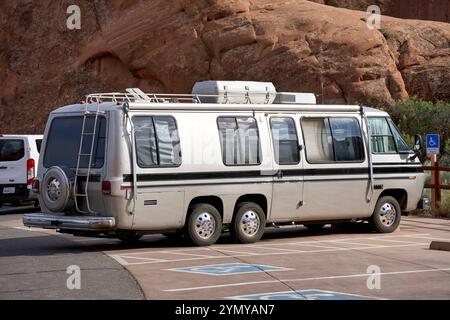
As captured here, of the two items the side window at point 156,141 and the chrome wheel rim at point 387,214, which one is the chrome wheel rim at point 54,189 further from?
the chrome wheel rim at point 387,214

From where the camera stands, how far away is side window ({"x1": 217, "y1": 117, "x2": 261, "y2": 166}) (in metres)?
16.6

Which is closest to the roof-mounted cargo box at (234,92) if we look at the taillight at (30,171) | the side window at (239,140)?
the side window at (239,140)

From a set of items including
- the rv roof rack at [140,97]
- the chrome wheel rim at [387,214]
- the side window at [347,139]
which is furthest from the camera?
the chrome wheel rim at [387,214]

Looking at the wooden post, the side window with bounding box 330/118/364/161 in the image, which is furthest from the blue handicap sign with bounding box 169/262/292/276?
the wooden post

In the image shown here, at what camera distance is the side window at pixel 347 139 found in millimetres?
17969

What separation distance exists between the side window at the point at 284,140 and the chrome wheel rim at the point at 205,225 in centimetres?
163

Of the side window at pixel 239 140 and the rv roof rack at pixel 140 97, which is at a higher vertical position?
the rv roof rack at pixel 140 97

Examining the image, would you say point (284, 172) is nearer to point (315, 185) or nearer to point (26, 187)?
point (315, 185)

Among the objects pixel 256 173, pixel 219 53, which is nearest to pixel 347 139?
pixel 256 173

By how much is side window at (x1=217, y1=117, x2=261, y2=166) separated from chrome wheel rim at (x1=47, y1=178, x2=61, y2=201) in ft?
8.96

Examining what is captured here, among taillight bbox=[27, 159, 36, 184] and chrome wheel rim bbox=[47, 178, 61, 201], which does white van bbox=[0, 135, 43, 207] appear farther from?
chrome wheel rim bbox=[47, 178, 61, 201]

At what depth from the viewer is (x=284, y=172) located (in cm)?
1723

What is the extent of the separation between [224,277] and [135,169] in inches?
132

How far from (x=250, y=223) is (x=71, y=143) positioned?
3.25m
